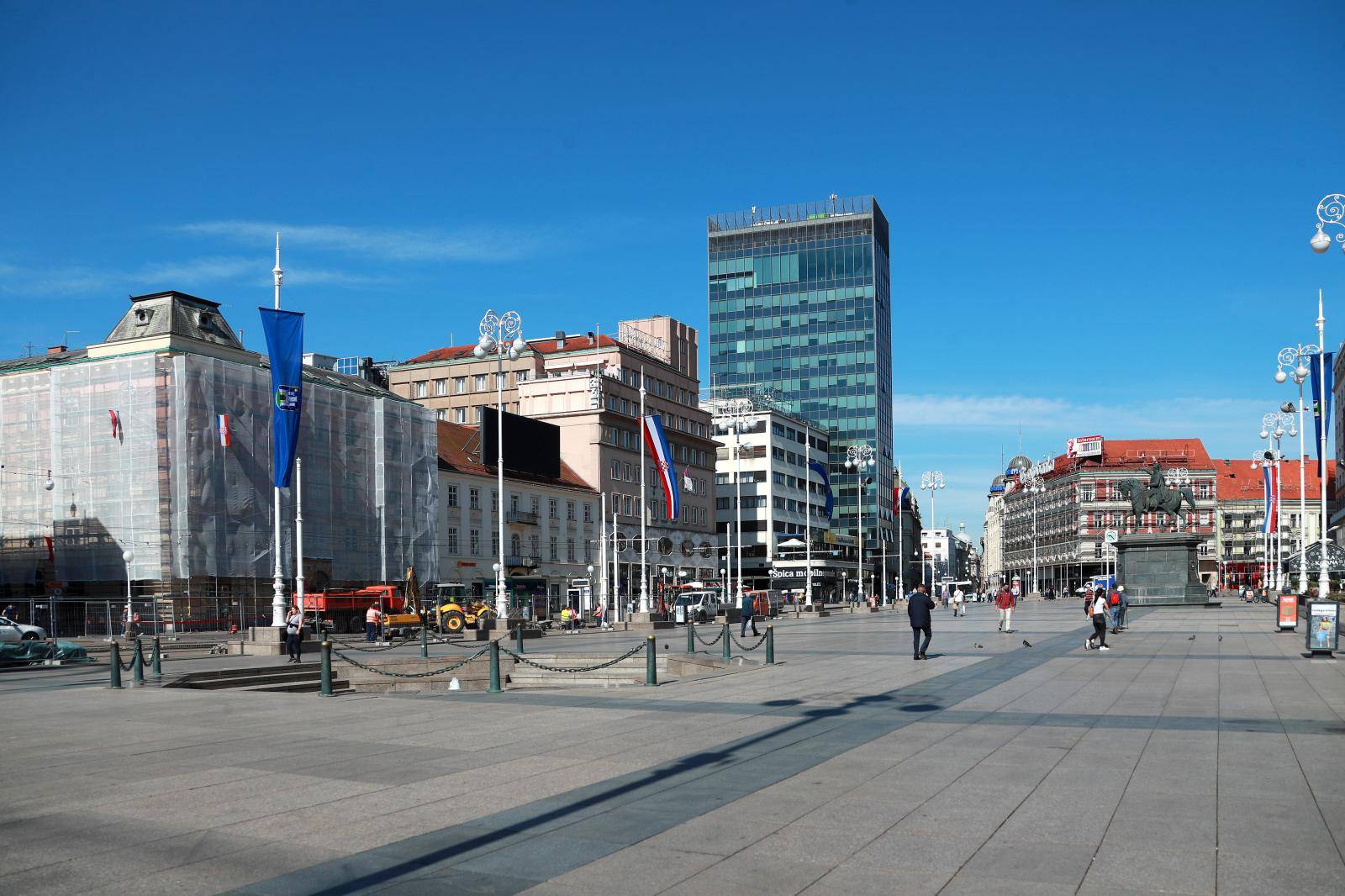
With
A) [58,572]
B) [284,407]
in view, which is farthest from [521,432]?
[284,407]

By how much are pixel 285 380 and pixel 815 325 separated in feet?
402

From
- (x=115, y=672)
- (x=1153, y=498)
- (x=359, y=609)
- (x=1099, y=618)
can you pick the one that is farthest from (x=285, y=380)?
(x=1153, y=498)

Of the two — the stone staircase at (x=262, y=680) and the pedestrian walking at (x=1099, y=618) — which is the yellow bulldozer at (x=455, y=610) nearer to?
the stone staircase at (x=262, y=680)

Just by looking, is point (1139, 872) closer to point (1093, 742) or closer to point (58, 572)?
point (1093, 742)

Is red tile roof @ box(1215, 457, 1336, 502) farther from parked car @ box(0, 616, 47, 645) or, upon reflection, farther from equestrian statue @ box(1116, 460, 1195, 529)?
parked car @ box(0, 616, 47, 645)

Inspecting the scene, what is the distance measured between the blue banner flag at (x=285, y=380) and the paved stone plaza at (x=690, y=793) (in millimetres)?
15380

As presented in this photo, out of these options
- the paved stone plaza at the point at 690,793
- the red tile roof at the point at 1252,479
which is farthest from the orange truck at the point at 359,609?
the red tile roof at the point at 1252,479

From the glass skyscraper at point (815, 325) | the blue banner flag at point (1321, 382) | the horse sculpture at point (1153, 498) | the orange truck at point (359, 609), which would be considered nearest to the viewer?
the blue banner flag at point (1321, 382)

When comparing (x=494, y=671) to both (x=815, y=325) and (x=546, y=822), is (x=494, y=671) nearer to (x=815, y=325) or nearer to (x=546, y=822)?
(x=546, y=822)

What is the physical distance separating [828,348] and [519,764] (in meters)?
143

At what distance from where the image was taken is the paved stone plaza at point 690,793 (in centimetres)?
789

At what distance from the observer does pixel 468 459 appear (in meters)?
80.7

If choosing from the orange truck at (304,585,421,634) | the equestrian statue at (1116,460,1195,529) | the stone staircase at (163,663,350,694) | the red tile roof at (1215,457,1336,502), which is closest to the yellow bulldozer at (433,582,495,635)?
the orange truck at (304,585,421,634)

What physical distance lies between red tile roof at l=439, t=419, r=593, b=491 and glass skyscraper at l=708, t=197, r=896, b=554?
63.5m
